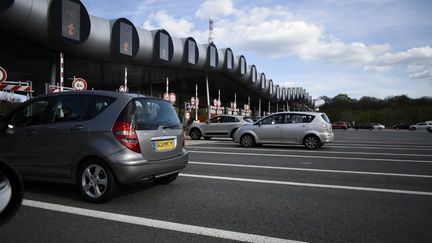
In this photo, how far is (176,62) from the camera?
29062 millimetres

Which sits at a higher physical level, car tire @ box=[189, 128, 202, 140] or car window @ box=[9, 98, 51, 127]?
car window @ box=[9, 98, 51, 127]

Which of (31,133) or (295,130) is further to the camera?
(295,130)

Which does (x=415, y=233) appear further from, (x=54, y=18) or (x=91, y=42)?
(x=91, y=42)

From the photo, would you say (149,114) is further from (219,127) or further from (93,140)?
(219,127)

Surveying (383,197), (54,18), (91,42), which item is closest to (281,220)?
(383,197)

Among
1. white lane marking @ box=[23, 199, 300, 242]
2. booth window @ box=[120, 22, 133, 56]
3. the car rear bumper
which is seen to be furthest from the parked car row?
booth window @ box=[120, 22, 133, 56]

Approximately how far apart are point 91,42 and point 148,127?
17097 millimetres

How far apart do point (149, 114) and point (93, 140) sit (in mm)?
891

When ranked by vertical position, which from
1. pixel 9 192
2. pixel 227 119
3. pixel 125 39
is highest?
pixel 125 39

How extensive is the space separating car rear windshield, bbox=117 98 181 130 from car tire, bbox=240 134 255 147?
29.5ft

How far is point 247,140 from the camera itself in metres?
14.8

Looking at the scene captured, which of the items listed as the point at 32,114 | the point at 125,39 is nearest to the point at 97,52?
the point at 125,39

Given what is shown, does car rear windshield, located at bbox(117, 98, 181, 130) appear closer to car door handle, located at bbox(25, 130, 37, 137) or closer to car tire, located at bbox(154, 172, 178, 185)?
car tire, located at bbox(154, 172, 178, 185)

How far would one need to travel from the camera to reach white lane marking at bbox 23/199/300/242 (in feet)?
12.0
